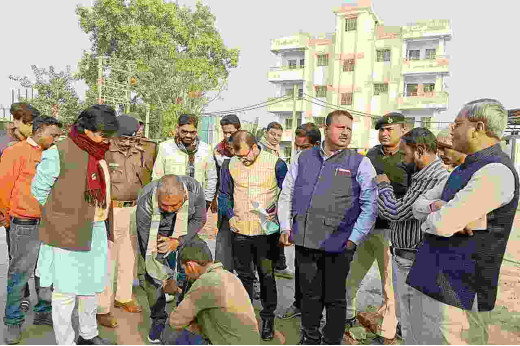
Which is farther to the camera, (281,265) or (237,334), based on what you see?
(281,265)

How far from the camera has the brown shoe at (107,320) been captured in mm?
3315

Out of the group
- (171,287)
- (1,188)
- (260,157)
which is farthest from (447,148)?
(1,188)

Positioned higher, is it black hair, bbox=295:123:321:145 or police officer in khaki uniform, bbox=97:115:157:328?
black hair, bbox=295:123:321:145

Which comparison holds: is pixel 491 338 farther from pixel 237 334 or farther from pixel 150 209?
pixel 150 209

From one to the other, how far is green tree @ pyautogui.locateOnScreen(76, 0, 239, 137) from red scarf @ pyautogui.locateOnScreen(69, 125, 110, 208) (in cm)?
1636

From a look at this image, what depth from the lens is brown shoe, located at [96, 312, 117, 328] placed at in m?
3.32

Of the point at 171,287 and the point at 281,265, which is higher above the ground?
the point at 171,287

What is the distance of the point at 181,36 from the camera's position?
2262 centimetres

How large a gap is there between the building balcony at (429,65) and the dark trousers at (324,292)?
26949mm

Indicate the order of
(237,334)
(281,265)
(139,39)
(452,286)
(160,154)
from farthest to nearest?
(139,39) → (281,265) → (160,154) → (237,334) → (452,286)

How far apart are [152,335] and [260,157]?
173 cm

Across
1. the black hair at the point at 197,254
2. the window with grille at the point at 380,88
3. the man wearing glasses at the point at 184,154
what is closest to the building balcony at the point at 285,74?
the window with grille at the point at 380,88

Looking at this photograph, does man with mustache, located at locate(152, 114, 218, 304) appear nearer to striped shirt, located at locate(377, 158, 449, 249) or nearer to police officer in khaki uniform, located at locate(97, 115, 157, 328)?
police officer in khaki uniform, located at locate(97, 115, 157, 328)

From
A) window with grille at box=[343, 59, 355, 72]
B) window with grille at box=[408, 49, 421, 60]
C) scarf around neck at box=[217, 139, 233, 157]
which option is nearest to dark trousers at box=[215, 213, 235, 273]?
scarf around neck at box=[217, 139, 233, 157]
